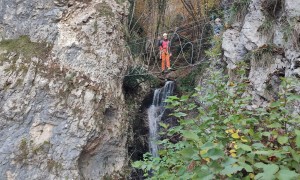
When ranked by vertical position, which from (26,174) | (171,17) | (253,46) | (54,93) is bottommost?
(26,174)

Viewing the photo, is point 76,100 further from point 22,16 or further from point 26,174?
point 22,16

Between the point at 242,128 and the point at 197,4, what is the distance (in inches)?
316

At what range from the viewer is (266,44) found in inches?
196

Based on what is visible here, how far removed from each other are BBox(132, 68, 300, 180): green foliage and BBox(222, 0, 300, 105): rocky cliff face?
2.66 meters

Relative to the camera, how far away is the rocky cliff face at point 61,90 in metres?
5.15

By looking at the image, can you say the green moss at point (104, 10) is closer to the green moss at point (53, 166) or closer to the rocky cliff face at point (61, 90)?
the rocky cliff face at point (61, 90)

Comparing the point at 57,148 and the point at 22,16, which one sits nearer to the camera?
the point at 57,148

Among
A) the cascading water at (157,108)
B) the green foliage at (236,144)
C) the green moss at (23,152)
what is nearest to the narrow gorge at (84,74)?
the green moss at (23,152)

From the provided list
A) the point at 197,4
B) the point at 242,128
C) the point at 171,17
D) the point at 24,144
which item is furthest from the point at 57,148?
the point at 171,17

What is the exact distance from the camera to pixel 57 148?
5.19 meters

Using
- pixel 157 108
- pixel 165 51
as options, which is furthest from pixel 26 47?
pixel 157 108

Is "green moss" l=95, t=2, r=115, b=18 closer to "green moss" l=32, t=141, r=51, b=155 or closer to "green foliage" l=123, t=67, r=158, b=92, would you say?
"green foliage" l=123, t=67, r=158, b=92

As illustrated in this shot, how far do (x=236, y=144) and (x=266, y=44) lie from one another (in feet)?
13.2

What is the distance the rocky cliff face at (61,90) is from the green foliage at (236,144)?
3.67 m
